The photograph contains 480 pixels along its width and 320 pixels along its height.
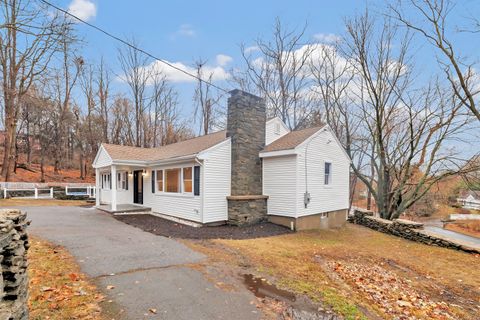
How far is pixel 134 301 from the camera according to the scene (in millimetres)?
3721

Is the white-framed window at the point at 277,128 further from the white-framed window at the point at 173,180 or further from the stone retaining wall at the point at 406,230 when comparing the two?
the stone retaining wall at the point at 406,230

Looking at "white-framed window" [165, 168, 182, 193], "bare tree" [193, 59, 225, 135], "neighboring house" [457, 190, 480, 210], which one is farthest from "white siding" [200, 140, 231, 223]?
"neighboring house" [457, 190, 480, 210]

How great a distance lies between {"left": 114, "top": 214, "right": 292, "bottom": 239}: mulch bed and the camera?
8.83 m

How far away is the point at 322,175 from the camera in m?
12.1

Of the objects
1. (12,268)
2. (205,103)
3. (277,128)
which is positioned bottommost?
(12,268)

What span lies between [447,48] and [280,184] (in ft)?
37.2

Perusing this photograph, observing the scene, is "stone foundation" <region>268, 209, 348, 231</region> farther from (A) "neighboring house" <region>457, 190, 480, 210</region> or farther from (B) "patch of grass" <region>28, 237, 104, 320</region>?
(A) "neighboring house" <region>457, 190, 480, 210</region>

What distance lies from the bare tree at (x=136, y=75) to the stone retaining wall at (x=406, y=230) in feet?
71.3

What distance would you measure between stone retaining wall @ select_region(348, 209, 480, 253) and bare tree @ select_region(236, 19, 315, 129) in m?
9.91

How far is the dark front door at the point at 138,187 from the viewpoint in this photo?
575 inches

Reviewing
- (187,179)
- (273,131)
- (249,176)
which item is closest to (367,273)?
(249,176)

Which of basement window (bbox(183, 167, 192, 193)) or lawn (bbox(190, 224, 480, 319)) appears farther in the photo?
basement window (bbox(183, 167, 192, 193))

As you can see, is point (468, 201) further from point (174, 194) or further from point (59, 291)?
point (59, 291)

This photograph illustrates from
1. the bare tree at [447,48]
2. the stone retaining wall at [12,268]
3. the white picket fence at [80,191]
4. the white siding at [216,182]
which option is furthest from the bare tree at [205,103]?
the stone retaining wall at [12,268]
